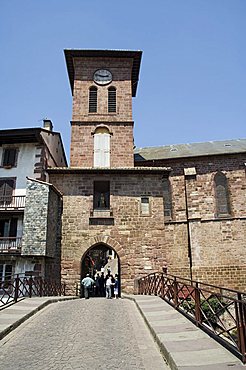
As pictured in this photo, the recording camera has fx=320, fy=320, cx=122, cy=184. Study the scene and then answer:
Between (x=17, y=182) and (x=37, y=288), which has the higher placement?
(x=17, y=182)

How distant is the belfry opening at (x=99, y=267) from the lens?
18211 millimetres

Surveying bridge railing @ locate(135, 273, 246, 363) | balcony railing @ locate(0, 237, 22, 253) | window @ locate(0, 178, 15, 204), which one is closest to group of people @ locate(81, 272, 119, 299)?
balcony railing @ locate(0, 237, 22, 253)

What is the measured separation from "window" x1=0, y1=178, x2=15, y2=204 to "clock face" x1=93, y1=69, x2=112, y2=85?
29.6ft

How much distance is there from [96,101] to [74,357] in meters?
18.3

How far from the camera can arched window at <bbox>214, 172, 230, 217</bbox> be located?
22.3 meters

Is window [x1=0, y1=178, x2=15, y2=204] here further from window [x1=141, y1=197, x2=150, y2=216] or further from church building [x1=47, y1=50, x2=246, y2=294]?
window [x1=141, y1=197, x2=150, y2=216]

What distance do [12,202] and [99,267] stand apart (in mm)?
21084

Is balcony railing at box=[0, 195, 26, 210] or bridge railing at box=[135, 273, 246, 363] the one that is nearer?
bridge railing at box=[135, 273, 246, 363]

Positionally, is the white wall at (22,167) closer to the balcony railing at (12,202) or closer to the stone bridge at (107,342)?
the balcony railing at (12,202)

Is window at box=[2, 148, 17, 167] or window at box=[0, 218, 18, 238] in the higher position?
window at box=[2, 148, 17, 167]

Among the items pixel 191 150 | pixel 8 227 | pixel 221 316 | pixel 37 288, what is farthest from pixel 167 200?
pixel 221 316

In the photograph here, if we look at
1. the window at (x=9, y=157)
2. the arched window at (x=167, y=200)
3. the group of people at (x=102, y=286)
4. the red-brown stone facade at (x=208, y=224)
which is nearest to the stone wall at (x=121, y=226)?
the group of people at (x=102, y=286)

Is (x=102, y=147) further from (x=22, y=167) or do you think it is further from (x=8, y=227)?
(x=8, y=227)

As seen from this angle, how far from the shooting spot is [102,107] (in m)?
21.2
